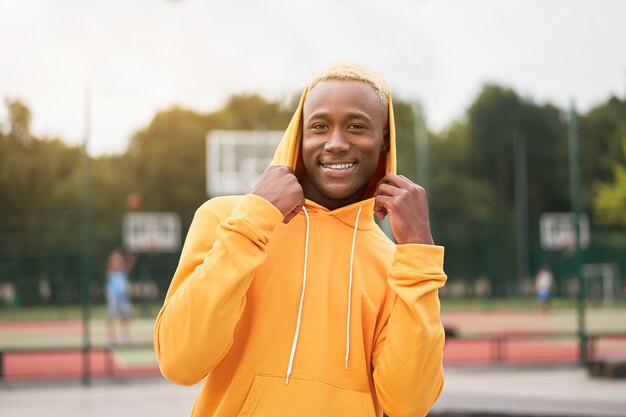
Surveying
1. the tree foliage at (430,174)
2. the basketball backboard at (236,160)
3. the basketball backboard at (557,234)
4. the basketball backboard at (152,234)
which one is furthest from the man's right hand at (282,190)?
the basketball backboard at (557,234)

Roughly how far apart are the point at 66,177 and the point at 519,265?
22999 millimetres

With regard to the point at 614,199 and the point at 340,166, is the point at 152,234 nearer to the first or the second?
the point at 614,199

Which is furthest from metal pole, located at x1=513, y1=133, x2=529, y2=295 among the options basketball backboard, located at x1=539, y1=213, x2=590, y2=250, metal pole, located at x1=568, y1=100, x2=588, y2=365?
metal pole, located at x1=568, y1=100, x2=588, y2=365

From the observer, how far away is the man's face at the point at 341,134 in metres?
1.94

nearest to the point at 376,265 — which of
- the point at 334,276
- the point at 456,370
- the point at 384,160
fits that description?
the point at 334,276

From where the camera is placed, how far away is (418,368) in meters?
1.83

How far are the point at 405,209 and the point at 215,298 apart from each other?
51 cm

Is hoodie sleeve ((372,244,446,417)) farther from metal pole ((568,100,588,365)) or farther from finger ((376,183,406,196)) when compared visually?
metal pole ((568,100,588,365))

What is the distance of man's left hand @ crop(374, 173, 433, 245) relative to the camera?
6.21ft

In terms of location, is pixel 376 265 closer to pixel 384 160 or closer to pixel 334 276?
pixel 334 276

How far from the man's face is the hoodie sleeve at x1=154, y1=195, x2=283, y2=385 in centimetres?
23

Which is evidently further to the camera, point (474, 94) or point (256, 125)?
point (474, 94)

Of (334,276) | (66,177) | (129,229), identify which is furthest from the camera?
(66,177)

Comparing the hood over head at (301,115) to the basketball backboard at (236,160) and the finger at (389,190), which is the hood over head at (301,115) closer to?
the finger at (389,190)
